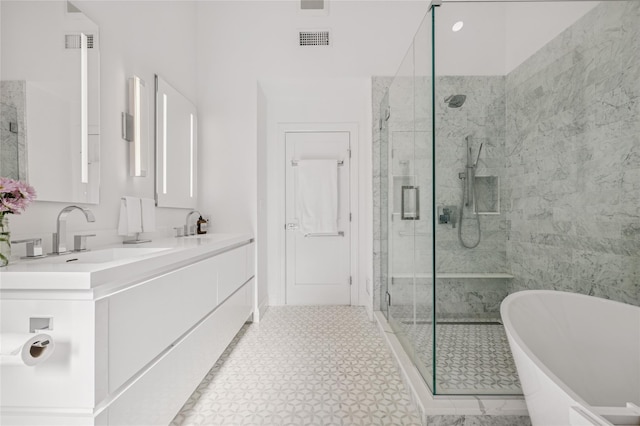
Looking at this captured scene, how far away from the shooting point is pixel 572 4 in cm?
163

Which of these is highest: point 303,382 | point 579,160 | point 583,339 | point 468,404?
point 579,160

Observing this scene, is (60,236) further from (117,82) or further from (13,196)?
(117,82)

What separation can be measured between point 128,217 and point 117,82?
0.82 meters

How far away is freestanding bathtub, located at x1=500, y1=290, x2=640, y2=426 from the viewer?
1.40m

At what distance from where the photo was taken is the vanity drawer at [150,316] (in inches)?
41.6

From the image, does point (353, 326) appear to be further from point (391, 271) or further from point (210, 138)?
point (210, 138)

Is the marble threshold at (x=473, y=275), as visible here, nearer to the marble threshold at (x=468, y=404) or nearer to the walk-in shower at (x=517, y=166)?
the walk-in shower at (x=517, y=166)

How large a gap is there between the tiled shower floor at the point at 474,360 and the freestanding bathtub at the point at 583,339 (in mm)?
149

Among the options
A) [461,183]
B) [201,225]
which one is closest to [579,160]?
[461,183]

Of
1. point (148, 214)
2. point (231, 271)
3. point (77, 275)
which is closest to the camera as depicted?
point (77, 275)

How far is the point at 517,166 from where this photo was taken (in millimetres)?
1662

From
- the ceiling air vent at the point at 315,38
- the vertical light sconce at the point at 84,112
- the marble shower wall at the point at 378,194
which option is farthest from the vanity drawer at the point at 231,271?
the ceiling air vent at the point at 315,38

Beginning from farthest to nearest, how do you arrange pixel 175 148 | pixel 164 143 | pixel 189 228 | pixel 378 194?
pixel 378 194 < pixel 189 228 < pixel 175 148 < pixel 164 143

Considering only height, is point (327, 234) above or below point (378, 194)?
below
